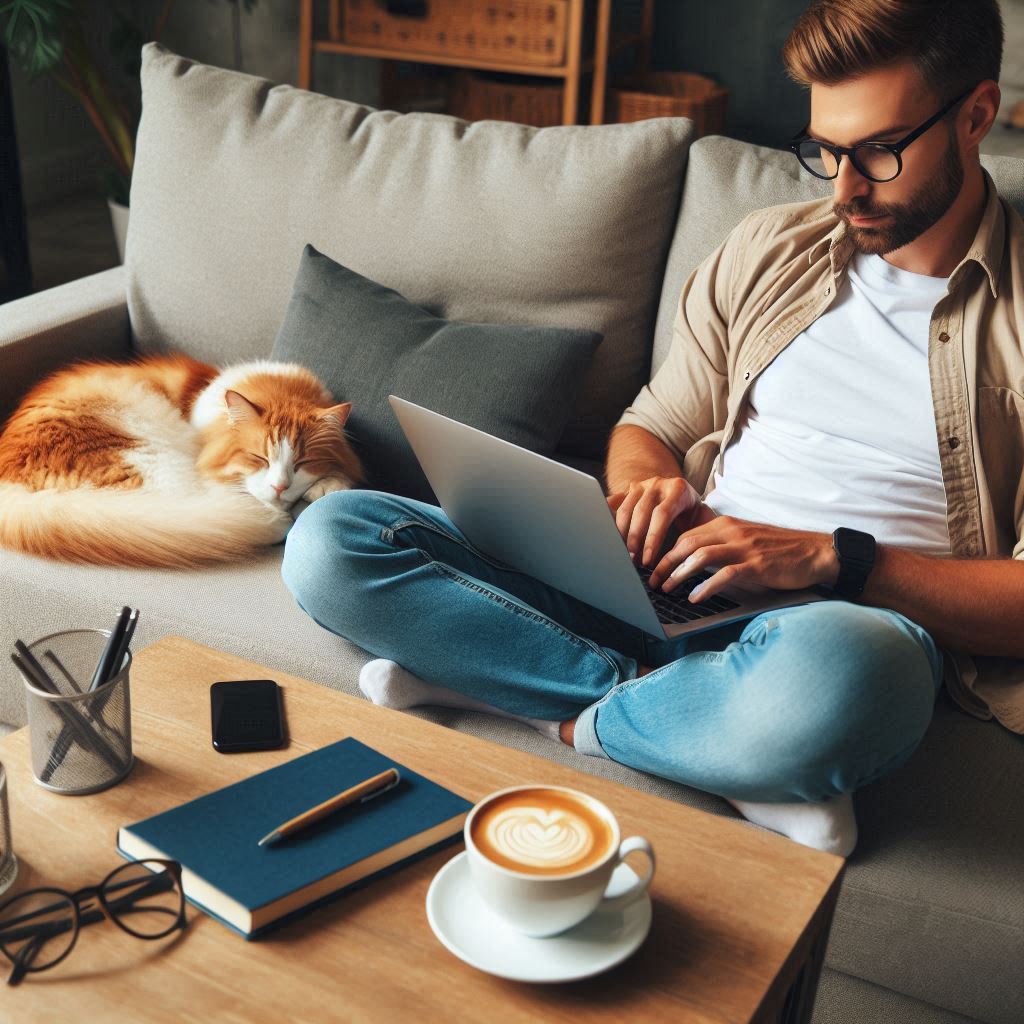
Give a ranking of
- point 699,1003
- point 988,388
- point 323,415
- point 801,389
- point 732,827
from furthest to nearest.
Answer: point 323,415 → point 801,389 → point 988,388 → point 732,827 → point 699,1003

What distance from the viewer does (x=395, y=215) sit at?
74.8 inches

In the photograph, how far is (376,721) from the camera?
3.66 ft

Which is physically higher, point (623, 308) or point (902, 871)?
point (623, 308)

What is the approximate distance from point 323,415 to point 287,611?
32 centimetres

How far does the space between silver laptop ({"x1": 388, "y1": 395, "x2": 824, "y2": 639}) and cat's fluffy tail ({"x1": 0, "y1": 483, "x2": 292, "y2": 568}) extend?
14.3 inches

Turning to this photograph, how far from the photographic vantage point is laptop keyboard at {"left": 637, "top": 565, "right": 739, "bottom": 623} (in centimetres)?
131

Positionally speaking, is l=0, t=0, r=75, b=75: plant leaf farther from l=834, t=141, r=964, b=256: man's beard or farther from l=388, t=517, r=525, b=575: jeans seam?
l=834, t=141, r=964, b=256: man's beard

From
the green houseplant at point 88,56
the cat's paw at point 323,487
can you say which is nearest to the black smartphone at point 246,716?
the cat's paw at point 323,487

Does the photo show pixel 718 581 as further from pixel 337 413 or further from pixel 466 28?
pixel 466 28

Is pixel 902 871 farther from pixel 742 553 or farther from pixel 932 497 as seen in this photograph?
pixel 932 497

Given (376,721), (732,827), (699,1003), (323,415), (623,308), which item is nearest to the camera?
(699,1003)

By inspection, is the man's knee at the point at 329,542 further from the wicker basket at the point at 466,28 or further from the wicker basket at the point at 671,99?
the wicker basket at the point at 466,28

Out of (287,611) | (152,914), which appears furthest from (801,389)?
(152,914)

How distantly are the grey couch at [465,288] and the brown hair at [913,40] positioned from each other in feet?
0.93
